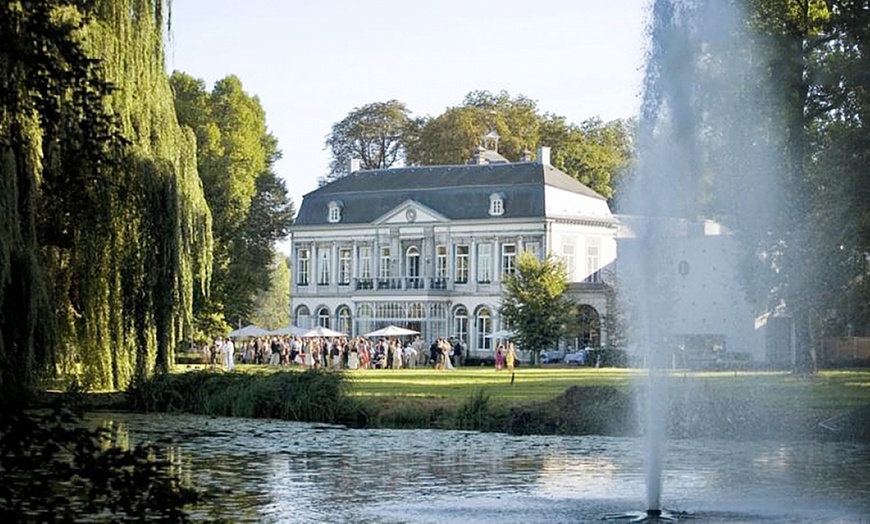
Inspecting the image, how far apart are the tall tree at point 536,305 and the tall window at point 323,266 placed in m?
20.6

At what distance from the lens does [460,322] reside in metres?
81.3

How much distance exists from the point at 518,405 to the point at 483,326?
4851 cm

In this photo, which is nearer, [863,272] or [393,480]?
[393,480]

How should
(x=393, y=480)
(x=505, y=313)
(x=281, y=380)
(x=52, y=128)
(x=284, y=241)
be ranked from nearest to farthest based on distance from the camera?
(x=52, y=128) < (x=393, y=480) < (x=281, y=380) < (x=505, y=313) < (x=284, y=241)

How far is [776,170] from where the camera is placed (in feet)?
131

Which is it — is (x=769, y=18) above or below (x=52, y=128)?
above

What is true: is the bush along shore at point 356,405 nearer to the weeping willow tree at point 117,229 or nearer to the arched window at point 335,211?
the weeping willow tree at point 117,229

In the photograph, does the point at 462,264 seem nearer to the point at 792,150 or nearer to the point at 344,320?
the point at 344,320

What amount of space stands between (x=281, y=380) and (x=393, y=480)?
1282cm

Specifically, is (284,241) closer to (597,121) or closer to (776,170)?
(597,121)

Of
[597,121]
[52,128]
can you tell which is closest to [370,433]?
[52,128]

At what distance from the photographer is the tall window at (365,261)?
3324 inches

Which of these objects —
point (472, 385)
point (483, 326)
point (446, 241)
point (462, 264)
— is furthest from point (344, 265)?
point (472, 385)

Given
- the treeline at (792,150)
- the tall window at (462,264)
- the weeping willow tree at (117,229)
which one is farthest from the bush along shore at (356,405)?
the tall window at (462,264)
